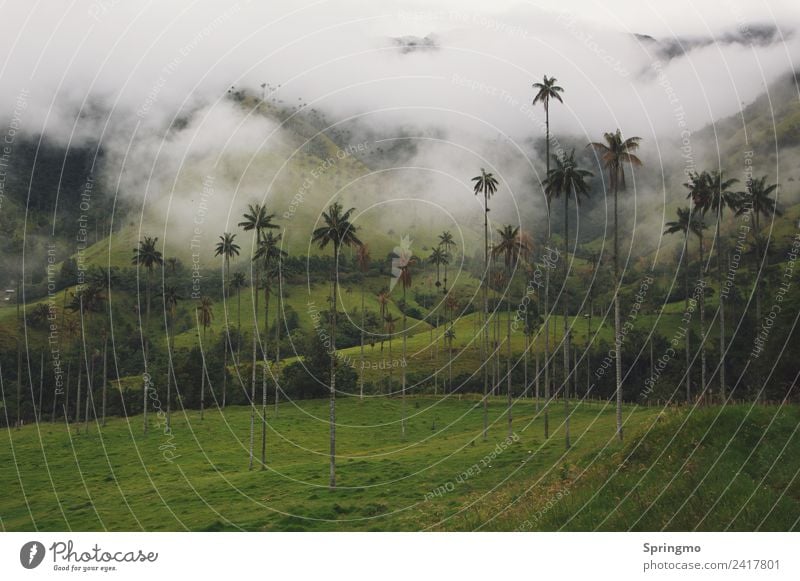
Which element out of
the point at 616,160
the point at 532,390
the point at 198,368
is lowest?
the point at 532,390

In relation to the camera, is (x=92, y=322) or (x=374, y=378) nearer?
(x=374, y=378)

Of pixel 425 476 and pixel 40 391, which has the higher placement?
pixel 425 476

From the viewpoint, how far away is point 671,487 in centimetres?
2091

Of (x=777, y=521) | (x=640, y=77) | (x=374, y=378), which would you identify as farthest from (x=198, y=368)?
(x=640, y=77)

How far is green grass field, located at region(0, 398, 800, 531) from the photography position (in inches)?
820

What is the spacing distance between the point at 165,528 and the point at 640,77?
191382 millimetres

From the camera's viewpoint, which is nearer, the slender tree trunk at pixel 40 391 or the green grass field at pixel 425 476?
the green grass field at pixel 425 476

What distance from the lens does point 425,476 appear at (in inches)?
1544

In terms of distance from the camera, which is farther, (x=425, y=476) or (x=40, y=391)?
(x=40, y=391)

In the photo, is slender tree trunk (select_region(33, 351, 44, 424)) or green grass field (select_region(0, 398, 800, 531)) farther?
slender tree trunk (select_region(33, 351, 44, 424))

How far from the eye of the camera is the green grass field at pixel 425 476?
2083 centimetres

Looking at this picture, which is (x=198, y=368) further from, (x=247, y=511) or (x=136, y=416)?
(x=247, y=511)
